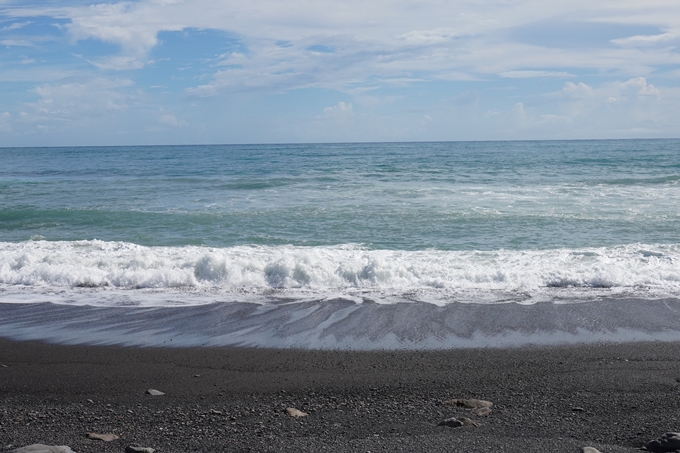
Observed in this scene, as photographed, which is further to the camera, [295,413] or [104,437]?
[295,413]

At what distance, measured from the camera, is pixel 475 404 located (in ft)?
17.7

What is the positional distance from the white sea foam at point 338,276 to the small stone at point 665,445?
486 centimetres

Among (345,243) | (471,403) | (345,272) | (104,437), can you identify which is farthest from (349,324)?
(345,243)

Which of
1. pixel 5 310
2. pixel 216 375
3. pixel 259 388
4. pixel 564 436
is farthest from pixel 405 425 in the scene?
pixel 5 310

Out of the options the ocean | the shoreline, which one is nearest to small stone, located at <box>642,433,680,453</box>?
the shoreline

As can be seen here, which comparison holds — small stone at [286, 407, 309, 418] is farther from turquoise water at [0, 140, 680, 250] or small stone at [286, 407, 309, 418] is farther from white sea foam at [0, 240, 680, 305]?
turquoise water at [0, 140, 680, 250]

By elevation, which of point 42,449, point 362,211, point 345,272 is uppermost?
point 362,211

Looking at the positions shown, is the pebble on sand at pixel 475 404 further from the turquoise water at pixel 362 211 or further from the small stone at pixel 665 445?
the turquoise water at pixel 362 211

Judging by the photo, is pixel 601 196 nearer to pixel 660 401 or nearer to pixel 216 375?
pixel 660 401

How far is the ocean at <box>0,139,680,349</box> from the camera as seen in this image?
8016 mm

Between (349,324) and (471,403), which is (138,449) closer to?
(471,403)

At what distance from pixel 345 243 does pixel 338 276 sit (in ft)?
11.5

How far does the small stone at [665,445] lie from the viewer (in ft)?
14.5

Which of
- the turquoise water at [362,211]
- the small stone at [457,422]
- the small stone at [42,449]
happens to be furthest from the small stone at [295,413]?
the turquoise water at [362,211]
